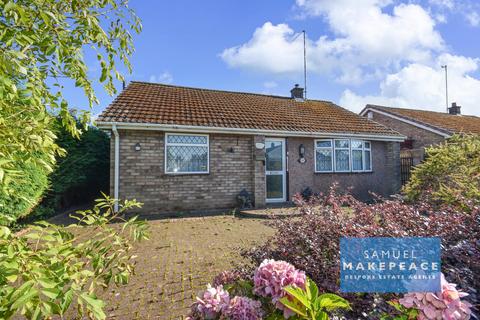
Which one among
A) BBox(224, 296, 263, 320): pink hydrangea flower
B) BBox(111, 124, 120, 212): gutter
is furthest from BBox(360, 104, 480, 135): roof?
BBox(224, 296, 263, 320): pink hydrangea flower

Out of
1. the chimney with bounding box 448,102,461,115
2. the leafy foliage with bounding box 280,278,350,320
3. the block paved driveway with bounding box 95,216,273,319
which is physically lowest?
the block paved driveway with bounding box 95,216,273,319

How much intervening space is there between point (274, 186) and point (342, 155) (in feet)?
11.9

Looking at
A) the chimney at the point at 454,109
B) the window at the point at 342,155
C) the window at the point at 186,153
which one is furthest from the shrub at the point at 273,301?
the chimney at the point at 454,109

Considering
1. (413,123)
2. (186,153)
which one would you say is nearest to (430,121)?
(413,123)

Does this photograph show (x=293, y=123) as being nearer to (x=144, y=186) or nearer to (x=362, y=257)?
(x=144, y=186)

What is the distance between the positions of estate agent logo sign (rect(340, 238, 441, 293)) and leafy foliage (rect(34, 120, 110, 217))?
8.52 m

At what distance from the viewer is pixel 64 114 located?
1.81 metres

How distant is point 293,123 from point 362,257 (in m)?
9.46

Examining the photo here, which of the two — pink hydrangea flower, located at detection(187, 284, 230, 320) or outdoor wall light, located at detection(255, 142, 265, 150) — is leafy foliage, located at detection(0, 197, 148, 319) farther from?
outdoor wall light, located at detection(255, 142, 265, 150)

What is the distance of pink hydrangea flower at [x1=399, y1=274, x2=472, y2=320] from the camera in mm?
1279

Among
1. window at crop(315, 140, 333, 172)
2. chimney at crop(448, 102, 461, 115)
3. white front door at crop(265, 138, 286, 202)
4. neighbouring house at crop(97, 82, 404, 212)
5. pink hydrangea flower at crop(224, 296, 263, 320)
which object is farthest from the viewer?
chimney at crop(448, 102, 461, 115)

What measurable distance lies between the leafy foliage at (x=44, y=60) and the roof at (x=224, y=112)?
6320mm

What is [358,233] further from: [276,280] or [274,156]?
[274,156]

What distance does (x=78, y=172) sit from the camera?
9.37 metres
